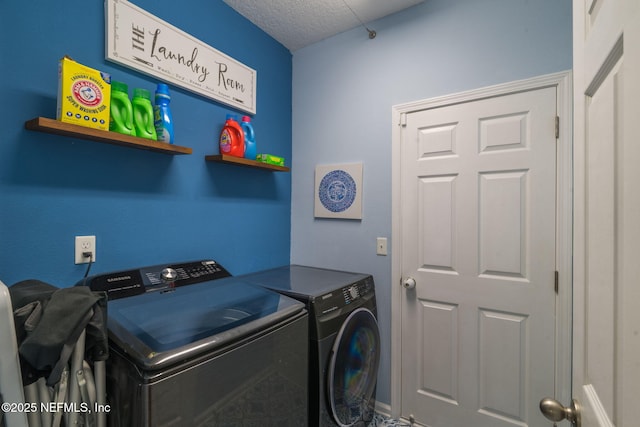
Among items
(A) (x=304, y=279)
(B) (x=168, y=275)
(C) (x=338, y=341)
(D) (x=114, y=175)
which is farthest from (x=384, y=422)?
(D) (x=114, y=175)

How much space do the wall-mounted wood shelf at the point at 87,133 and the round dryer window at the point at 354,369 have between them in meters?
1.35

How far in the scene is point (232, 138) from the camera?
1.82 m

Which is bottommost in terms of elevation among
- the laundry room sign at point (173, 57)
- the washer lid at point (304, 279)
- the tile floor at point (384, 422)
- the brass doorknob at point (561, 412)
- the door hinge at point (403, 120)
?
the tile floor at point (384, 422)

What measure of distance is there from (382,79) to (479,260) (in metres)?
1.38

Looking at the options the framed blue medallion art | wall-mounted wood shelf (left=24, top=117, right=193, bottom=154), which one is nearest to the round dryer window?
the framed blue medallion art

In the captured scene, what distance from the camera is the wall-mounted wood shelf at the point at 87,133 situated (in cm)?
107

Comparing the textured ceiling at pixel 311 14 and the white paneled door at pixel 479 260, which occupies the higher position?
the textured ceiling at pixel 311 14

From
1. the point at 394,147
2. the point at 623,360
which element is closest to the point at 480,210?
the point at 394,147

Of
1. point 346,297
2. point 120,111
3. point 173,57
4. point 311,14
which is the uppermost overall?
point 311,14

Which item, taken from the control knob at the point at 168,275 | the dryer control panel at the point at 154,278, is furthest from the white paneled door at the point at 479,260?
the control knob at the point at 168,275

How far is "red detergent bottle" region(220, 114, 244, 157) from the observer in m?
1.81

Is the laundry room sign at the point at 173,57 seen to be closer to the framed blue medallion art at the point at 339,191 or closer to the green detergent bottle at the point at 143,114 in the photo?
the green detergent bottle at the point at 143,114

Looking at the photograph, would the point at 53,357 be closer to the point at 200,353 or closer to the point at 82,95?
the point at 200,353

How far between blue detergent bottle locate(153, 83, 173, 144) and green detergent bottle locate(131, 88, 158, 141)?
4 cm
